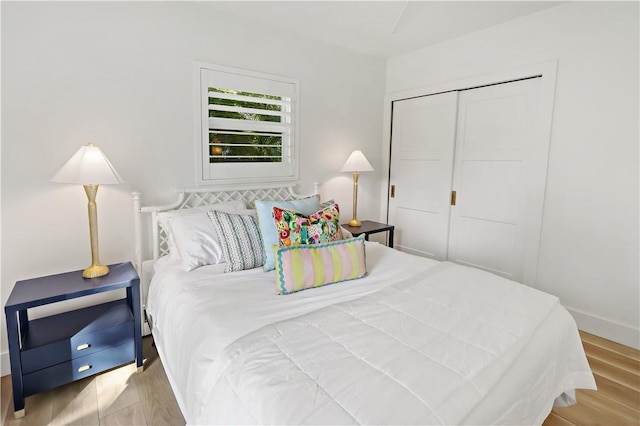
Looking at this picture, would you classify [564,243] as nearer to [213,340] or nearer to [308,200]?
[308,200]

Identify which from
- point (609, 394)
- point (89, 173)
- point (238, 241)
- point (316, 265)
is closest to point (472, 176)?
point (609, 394)

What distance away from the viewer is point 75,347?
6.40ft

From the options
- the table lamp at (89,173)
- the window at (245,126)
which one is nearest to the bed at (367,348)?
the table lamp at (89,173)

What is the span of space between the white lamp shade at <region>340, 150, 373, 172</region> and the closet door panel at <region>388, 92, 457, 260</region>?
2.19 feet

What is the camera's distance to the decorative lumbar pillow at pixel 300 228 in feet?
7.34

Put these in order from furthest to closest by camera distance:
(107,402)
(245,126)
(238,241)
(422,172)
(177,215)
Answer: (422,172) < (245,126) < (177,215) < (238,241) < (107,402)

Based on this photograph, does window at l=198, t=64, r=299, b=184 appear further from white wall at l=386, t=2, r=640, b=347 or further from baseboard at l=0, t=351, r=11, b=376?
white wall at l=386, t=2, r=640, b=347

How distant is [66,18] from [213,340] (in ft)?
7.38

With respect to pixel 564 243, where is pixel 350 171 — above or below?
above

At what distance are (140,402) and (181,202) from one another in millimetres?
1396

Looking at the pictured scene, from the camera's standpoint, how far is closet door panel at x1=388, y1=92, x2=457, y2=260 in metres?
3.60

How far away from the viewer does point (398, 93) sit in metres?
3.95

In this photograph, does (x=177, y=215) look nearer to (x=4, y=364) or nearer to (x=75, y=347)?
(x=75, y=347)

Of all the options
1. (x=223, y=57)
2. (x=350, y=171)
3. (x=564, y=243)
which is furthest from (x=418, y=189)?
(x=223, y=57)
